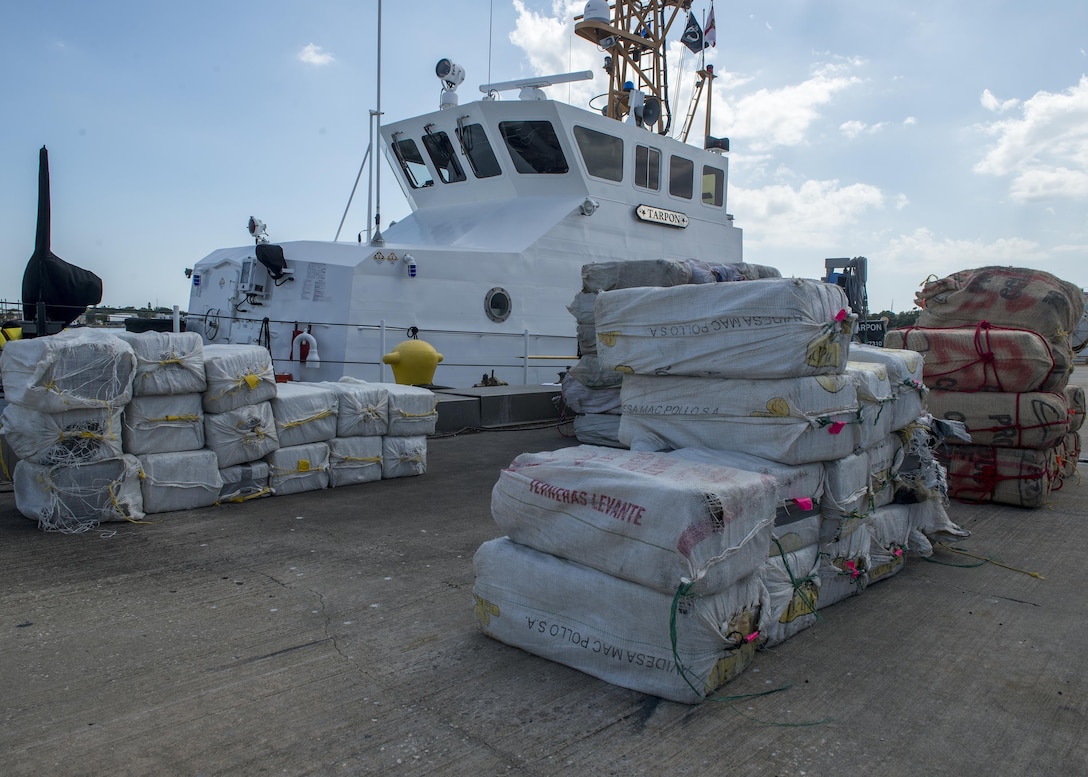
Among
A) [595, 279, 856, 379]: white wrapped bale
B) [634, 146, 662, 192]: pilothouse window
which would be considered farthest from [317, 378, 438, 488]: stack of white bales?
[634, 146, 662, 192]: pilothouse window

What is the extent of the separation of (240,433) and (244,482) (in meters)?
0.36

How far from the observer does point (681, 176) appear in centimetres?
1369

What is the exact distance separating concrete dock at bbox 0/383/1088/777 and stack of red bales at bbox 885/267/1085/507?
5.04 ft

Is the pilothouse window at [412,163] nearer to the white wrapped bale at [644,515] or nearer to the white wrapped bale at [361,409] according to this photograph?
the white wrapped bale at [361,409]

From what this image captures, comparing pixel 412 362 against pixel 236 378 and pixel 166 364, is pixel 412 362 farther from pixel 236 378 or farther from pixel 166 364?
pixel 166 364

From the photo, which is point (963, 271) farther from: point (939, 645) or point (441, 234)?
point (441, 234)

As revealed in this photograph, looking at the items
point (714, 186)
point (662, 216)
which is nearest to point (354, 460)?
point (662, 216)

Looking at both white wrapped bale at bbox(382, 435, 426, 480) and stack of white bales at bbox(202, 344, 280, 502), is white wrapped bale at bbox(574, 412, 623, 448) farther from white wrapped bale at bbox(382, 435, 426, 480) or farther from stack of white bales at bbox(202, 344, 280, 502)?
stack of white bales at bbox(202, 344, 280, 502)

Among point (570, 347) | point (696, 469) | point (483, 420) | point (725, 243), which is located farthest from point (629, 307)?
point (725, 243)

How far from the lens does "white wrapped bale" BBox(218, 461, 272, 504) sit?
5.33 m

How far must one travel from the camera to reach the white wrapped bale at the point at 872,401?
11.9 ft

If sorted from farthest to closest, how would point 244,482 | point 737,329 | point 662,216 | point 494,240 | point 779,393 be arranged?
point 662,216, point 494,240, point 244,482, point 737,329, point 779,393

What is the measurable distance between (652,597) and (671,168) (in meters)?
11.9

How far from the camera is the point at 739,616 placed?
2717mm
